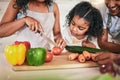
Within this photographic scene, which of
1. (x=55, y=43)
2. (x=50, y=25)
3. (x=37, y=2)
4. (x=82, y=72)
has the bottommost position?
(x=82, y=72)

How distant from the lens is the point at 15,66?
1.03 meters

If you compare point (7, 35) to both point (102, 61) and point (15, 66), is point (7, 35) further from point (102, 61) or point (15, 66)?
point (102, 61)

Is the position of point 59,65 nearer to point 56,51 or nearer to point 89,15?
point 56,51

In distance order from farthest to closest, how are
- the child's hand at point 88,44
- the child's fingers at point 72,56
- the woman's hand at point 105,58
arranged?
the child's hand at point 88,44, the child's fingers at point 72,56, the woman's hand at point 105,58

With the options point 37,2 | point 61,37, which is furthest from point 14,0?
point 61,37

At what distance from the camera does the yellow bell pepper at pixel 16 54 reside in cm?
102

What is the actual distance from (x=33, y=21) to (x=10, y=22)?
0.14m

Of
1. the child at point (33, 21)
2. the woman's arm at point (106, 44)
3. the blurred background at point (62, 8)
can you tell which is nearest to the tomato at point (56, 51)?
the child at point (33, 21)

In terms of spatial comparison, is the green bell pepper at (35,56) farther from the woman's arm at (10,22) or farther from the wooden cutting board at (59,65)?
the woman's arm at (10,22)

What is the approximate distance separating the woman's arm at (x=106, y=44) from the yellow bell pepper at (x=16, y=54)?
0.50 metres

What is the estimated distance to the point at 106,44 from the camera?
49.4 inches

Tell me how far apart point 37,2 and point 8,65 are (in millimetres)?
410

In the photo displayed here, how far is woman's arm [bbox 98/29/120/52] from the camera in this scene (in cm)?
125

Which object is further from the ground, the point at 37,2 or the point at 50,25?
the point at 37,2
